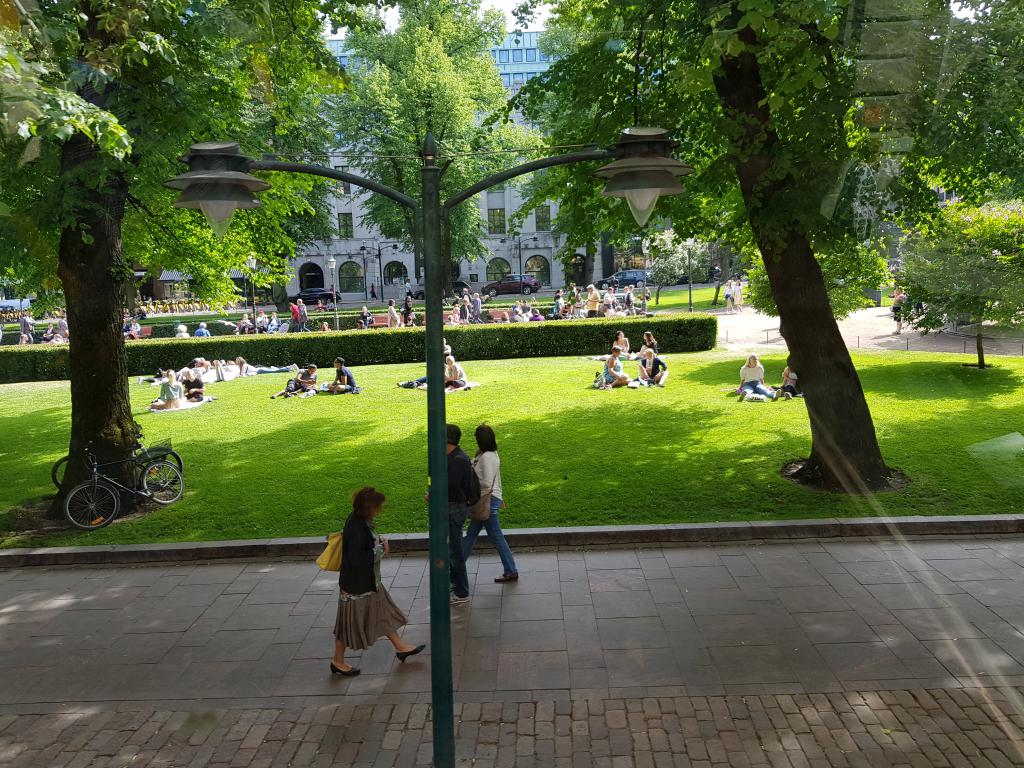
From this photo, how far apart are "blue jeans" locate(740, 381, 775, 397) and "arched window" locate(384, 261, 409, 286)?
169 feet

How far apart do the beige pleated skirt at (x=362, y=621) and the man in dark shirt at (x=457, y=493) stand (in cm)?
98

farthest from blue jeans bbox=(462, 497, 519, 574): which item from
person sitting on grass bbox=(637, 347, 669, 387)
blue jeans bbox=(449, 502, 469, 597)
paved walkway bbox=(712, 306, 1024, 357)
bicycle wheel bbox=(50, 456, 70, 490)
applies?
→ paved walkway bbox=(712, 306, 1024, 357)

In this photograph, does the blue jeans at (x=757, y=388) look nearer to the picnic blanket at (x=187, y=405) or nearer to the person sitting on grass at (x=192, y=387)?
the picnic blanket at (x=187, y=405)

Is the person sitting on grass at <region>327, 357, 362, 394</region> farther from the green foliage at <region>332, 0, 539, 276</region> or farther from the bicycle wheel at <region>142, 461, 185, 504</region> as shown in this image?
the green foliage at <region>332, 0, 539, 276</region>

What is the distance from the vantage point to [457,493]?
753 cm

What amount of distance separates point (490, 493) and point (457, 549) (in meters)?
0.65

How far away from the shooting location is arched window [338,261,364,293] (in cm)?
6575

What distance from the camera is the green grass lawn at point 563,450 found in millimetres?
10188

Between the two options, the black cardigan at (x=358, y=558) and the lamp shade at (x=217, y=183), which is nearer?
the lamp shade at (x=217, y=183)

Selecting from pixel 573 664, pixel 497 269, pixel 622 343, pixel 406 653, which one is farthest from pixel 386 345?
pixel 497 269

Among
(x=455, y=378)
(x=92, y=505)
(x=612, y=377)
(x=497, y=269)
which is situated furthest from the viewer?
(x=497, y=269)

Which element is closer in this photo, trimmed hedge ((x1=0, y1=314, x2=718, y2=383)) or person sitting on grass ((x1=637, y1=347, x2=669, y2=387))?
person sitting on grass ((x1=637, y1=347, x2=669, y2=387))

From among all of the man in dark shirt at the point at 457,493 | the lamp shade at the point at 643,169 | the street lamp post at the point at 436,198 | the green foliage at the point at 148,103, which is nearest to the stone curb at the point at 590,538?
the man in dark shirt at the point at 457,493

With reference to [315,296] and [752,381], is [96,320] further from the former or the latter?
[315,296]
